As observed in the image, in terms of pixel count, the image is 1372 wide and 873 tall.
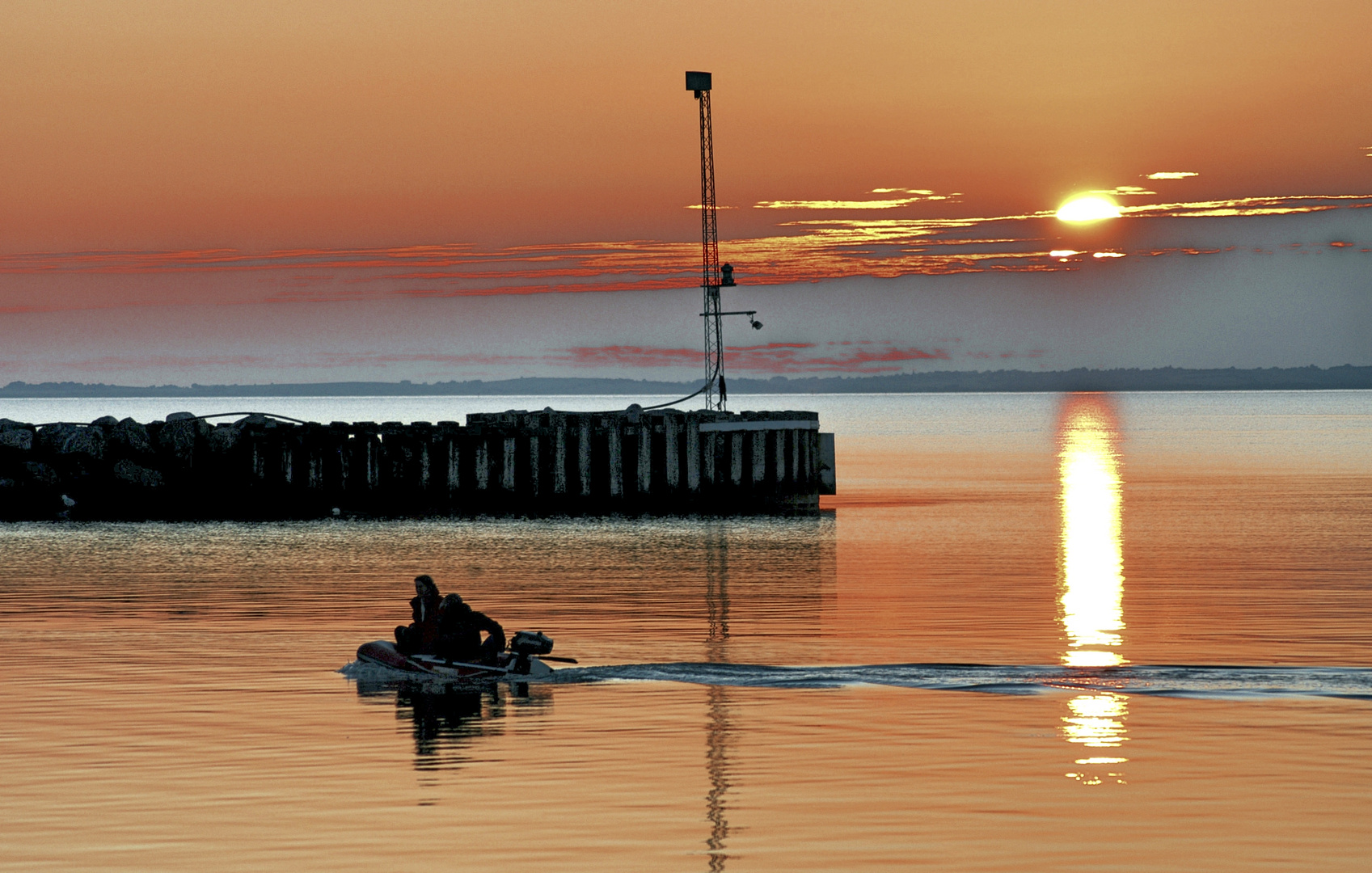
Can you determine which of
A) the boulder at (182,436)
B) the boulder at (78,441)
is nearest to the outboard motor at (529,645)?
the boulder at (182,436)

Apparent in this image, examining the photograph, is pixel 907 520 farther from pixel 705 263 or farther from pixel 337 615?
pixel 337 615

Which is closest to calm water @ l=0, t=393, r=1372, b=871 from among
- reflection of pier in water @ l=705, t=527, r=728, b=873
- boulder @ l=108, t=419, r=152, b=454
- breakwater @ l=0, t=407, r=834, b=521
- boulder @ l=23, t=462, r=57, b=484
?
reflection of pier in water @ l=705, t=527, r=728, b=873

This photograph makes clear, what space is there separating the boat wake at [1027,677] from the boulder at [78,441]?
3668 centimetres

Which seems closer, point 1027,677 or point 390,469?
point 1027,677

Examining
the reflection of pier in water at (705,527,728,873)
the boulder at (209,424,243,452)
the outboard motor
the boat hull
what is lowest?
the reflection of pier in water at (705,527,728,873)

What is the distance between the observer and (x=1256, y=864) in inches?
501

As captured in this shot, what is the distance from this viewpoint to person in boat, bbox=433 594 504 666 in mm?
21547

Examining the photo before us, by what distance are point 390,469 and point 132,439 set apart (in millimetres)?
8581

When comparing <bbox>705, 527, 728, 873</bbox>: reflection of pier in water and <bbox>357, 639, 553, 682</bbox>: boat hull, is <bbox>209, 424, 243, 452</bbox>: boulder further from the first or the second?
<bbox>357, 639, 553, 682</bbox>: boat hull

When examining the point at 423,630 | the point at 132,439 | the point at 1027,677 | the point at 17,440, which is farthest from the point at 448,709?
the point at 17,440

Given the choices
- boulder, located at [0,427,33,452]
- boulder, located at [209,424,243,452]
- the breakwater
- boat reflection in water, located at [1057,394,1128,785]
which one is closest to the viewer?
boat reflection in water, located at [1057,394,1128,785]

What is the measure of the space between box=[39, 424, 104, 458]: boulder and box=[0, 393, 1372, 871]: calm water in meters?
13.3

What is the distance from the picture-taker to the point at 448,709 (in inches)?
794

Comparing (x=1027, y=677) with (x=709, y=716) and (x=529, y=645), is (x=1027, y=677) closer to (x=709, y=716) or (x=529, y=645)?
(x=709, y=716)
